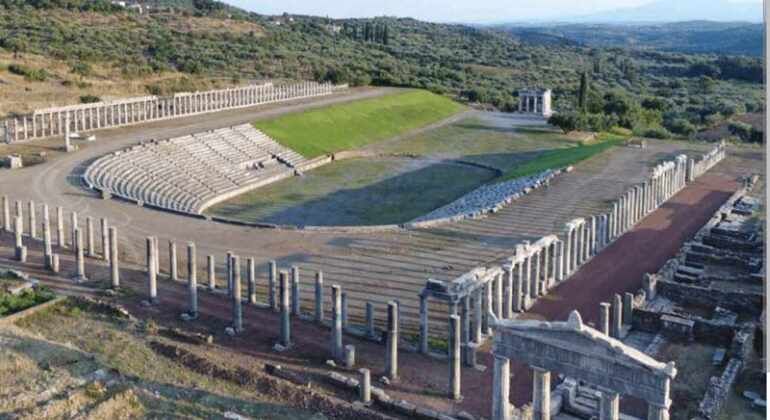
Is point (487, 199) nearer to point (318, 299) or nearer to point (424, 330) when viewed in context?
point (318, 299)

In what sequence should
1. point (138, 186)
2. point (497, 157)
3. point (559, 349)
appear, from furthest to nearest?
1. point (497, 157)
2. point (138, 186)
3. point (559, 349)

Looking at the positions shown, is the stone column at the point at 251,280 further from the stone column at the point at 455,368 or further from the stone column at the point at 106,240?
the stone column at the point at 455,368

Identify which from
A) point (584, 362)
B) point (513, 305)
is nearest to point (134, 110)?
point (513, 305)

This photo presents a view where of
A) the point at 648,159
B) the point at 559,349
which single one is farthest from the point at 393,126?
the point at 559,349

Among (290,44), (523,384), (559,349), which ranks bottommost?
(523,384)

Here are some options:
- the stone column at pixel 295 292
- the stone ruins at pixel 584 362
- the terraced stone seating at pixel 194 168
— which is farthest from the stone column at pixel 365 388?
the terraced stone seating at pixel 194 168

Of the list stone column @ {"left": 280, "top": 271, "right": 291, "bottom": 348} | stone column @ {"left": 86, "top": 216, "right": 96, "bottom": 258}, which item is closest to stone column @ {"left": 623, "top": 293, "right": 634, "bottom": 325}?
stone column @ {"left": 280, "top": 271, "right": 291, "bottom": 348}

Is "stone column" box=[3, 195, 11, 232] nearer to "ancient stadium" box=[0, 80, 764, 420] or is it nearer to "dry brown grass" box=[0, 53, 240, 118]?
"ancient stadium" box=[0, 80, 764, 420]

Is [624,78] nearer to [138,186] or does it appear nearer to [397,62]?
[397,62]
